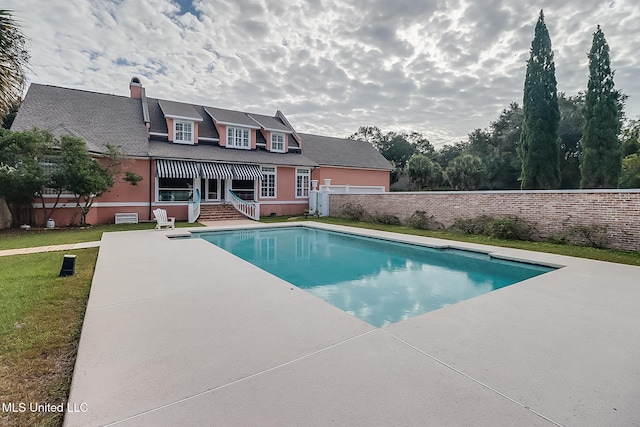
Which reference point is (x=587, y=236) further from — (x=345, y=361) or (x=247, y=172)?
(x=247, y=172)

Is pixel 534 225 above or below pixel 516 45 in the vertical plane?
below

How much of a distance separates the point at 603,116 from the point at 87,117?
4167 centimetres

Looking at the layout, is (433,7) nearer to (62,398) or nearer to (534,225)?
(534,225)

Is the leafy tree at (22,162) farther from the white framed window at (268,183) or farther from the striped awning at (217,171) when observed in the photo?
the white framed window at (268,183)

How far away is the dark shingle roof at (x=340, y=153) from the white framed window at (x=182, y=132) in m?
10.4

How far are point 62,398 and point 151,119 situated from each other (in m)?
25.1

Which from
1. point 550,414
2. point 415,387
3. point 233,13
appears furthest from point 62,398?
point 233,13

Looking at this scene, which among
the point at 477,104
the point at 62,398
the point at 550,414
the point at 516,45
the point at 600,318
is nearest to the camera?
the point at 550,414

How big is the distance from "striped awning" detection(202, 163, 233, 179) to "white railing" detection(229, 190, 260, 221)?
198cm

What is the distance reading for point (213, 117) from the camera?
84.3 feet

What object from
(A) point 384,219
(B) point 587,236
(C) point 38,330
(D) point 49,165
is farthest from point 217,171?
(B) point 587,236

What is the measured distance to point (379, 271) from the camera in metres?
10.2

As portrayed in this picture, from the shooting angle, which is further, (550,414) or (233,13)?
(233,13)

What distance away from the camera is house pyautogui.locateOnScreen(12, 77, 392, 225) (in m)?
20.3
